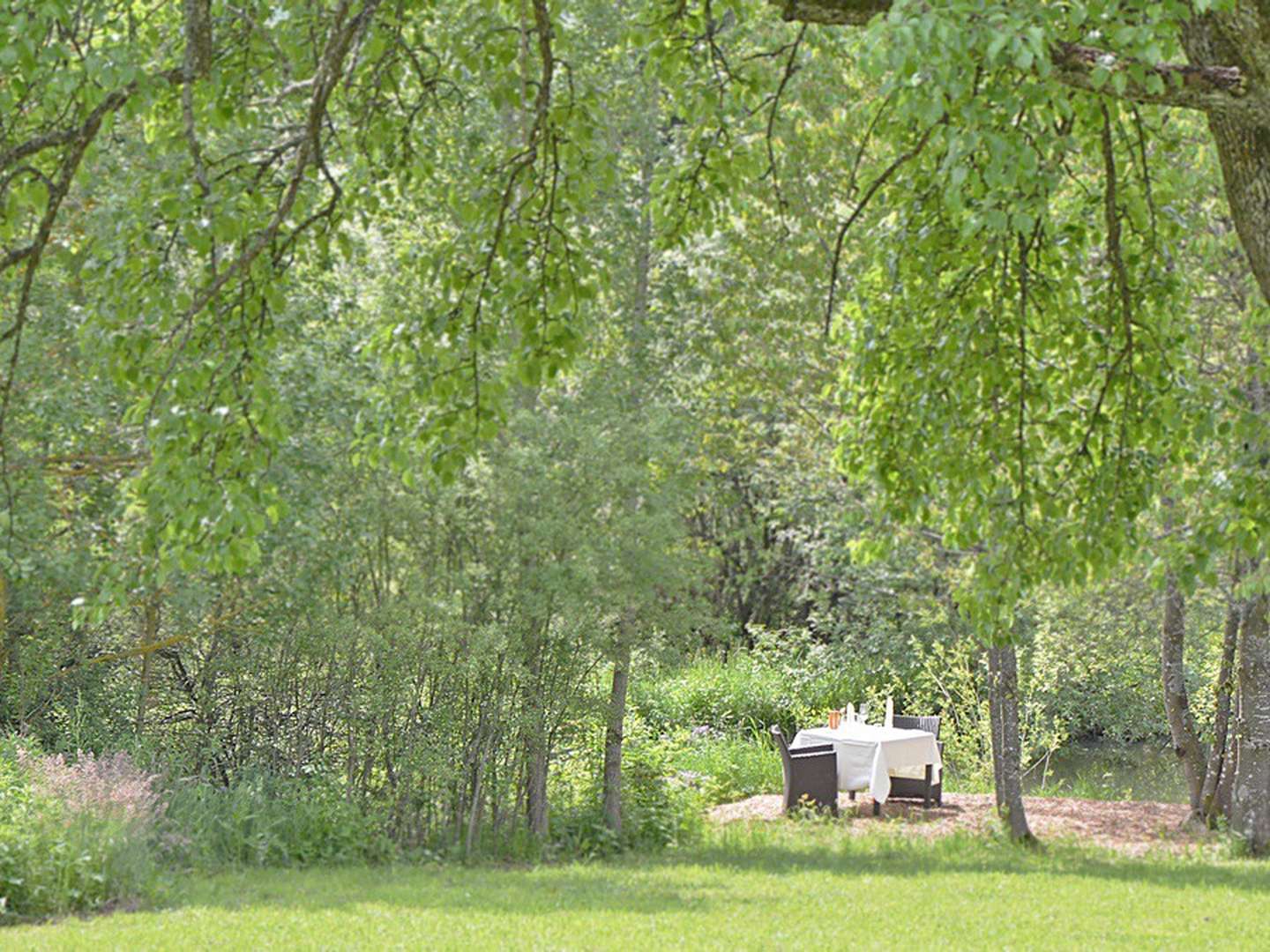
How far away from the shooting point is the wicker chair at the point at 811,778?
43.8ft

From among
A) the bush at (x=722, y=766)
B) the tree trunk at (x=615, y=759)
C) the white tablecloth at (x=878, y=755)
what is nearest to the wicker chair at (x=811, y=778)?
the white tablecloth at (x=878, y=755)

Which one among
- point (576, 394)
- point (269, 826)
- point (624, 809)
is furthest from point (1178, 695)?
point (269, 826)

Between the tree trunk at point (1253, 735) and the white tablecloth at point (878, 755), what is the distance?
9.45ft

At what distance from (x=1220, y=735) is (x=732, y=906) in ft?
19.5

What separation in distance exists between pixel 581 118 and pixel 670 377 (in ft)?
25.2

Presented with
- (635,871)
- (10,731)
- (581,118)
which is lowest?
(635,871)

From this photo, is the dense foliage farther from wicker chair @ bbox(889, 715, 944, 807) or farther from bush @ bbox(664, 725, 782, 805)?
wicker chair @ bbox(889, 715, 944, 807)

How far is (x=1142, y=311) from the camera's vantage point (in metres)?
6.39

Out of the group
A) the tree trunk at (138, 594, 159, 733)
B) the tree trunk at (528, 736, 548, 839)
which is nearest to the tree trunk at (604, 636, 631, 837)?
the tree trunk at (528, 736, 548, 839)

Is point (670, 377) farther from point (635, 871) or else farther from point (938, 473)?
point (938, 473)

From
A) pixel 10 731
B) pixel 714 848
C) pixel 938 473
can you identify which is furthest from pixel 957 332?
pixel 10 731

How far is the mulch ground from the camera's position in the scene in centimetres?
1270

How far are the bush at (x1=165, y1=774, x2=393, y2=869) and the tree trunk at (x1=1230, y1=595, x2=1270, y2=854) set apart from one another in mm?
6800

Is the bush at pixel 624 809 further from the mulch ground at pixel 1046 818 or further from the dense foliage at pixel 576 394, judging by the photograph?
the mulch ground at pixel 1046 818
